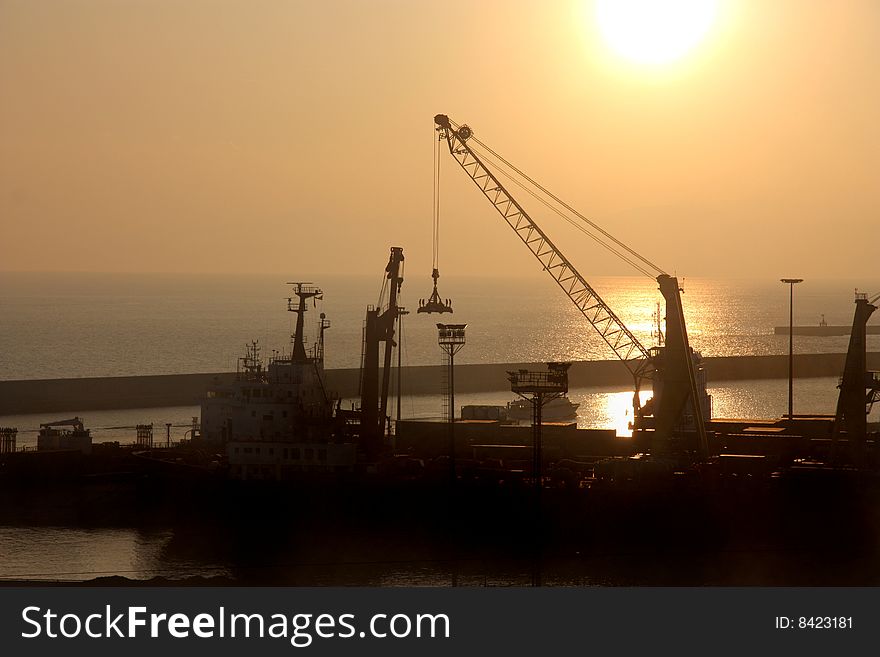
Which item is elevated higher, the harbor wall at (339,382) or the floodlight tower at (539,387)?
the harbor wall at (339,382)

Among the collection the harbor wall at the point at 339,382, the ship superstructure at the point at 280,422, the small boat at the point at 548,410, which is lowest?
the ship superstructure at the point at 280,422

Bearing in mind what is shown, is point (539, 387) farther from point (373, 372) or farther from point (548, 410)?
point (548, 410)

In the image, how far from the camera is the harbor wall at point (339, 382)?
96.5 m

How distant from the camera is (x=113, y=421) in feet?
281

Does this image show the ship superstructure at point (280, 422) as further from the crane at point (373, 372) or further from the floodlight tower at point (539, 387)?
the floodlight tower at point (539, 387)

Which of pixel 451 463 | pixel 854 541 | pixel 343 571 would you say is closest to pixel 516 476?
pixel 451 463

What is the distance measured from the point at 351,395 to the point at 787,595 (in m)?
75.0

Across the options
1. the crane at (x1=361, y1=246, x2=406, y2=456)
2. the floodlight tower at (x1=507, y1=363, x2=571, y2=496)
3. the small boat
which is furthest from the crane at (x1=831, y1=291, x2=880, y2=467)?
the small boat

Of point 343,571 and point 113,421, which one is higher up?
point 113,421

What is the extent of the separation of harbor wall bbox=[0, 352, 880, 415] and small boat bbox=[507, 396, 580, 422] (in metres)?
13.2

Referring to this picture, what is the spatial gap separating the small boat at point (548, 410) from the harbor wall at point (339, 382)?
1317cm

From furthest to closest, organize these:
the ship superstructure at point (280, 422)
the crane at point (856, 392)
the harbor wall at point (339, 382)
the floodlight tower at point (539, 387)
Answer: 1. the harbor wall at point (339, 382)
2. the ship superstructure at point (280, 422)
3. the crane at point (856, 392)
4. the floodlight tower at point (539, 387)

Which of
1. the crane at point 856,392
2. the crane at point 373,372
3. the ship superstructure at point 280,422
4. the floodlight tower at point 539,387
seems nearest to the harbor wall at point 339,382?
the ship superstructure at point 280,422

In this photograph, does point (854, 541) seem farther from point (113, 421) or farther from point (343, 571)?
point (113, 421)
